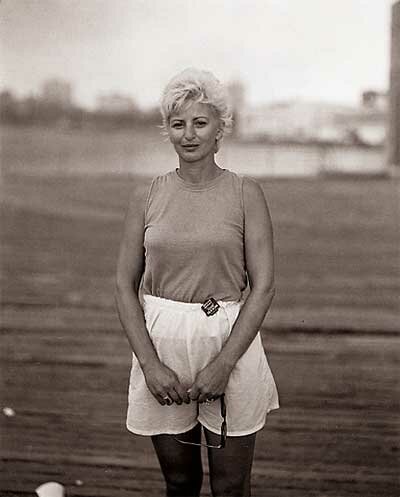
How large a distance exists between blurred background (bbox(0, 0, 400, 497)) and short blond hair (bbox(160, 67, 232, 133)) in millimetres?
969

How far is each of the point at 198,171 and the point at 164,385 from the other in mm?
411

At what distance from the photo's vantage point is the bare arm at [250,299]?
5.20 feet

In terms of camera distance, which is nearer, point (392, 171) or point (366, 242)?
point (392, 171)

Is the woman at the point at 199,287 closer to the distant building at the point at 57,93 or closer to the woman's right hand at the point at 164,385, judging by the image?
the woman's right hand at the point at 164,385

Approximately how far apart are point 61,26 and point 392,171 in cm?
199

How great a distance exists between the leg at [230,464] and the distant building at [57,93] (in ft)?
11.4

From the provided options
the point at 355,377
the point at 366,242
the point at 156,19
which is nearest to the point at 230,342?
the point at 355,377

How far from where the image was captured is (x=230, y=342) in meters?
1.59

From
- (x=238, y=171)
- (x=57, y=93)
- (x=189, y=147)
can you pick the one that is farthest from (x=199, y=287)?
(x=57, y=93)

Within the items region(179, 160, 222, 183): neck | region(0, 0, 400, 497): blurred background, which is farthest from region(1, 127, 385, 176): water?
region(179, 160, 222, 183): neck

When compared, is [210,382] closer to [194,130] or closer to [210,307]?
[210,307]

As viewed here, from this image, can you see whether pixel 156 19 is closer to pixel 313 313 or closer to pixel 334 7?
pixel 334 7

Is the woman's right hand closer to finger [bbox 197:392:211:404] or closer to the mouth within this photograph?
finger [bbox 197:392:211:404]

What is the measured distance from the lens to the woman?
1.58 meters
